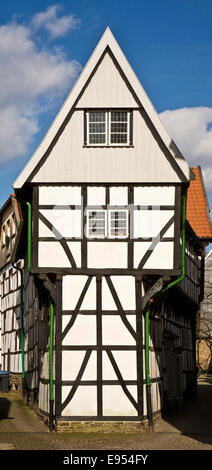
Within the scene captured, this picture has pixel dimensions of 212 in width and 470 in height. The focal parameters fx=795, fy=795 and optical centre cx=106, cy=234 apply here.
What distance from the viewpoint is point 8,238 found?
41.5 metres

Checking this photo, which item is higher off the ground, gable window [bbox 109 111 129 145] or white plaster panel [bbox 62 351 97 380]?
gable window [bbox 109 111 129 145]

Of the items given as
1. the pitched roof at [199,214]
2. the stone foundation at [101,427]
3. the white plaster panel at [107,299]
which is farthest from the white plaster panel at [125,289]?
the pitched roof at [199,214]

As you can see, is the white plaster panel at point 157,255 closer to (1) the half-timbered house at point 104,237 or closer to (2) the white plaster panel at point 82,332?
(1) the half-timbered house at point 104,237

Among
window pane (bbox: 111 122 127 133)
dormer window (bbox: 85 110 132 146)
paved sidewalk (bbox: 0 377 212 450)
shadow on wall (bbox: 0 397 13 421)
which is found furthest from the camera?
shadow on wall (bbox: 0 397 13 421)

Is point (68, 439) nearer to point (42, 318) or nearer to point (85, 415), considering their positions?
point (85, 415)

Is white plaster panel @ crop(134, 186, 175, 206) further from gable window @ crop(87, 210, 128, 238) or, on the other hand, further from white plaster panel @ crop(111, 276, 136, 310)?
white plaster panel @ crop(111, 276, 136, 310)

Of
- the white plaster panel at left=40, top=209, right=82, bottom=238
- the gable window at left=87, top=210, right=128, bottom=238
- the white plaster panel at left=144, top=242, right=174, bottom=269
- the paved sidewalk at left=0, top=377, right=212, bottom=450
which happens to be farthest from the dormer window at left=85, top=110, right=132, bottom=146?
the paved sidewalk at left=0, top=377, right=212, bottom=450

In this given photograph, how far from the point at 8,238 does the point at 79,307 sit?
61.7 feet

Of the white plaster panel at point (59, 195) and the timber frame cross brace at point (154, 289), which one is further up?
the white plaster panel at point (59, 195)

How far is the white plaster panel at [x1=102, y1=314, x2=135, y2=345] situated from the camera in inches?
910

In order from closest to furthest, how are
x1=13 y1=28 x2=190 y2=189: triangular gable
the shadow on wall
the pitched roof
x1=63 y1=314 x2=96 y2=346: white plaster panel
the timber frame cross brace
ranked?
x1=63 y1=314 x2=96 y2=346: white plaster panel → the timber frame cross brace → x1=13 y1=28 x2=190 y2=189: triangular gable → the shadow on wall → the pitched roof

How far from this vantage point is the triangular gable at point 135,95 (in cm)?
2369

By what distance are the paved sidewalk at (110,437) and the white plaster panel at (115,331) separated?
2663 mm

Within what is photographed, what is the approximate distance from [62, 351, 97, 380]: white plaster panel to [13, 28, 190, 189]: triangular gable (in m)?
5.20
